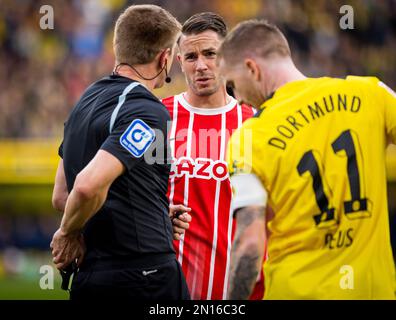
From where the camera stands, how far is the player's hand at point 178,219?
464 cm

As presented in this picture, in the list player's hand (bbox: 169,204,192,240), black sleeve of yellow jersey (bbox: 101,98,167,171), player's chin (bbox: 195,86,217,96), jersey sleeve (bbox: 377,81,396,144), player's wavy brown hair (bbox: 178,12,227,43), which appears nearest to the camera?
jersey sleeve (bbox: 377,81,396,144)

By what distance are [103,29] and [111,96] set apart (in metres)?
10.3

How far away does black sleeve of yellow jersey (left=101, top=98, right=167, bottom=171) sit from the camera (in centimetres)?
384

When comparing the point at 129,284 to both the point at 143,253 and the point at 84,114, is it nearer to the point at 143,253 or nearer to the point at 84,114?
the point at 143,253

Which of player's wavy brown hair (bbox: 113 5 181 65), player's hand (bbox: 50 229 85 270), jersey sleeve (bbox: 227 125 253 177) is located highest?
player's wavy brown hair (bbox: 113 5 181 65)

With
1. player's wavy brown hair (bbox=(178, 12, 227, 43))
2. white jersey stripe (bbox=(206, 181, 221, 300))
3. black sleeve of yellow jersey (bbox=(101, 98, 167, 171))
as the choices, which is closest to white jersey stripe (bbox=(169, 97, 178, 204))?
white jersey stripe (bbox=(206, 181, 221, 300))

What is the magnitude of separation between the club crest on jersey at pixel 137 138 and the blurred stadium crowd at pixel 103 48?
8773 mm

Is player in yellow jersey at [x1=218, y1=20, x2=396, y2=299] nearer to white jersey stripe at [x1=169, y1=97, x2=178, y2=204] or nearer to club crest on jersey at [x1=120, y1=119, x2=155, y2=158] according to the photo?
club crest on jersey at [x1=120, y1=119, x2=155, y2=158]

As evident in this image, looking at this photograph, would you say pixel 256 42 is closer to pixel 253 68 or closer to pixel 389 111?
pixel 253 68

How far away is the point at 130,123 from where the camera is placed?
3.90 meters

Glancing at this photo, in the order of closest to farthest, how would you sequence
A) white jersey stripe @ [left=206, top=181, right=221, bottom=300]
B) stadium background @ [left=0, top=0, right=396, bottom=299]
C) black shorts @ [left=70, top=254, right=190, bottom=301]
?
black shorts @ [left=70, top=254, right=190, bottom=301]
white jersey stripe @ [left=206, top=181, right=221, bottom=300]
stadium background @ [left=0, top=0, right=396, bottom=299]

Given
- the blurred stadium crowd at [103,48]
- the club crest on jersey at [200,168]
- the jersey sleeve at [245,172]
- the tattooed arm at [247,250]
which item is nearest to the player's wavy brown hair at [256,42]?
the jersey sleeve at [245,172]

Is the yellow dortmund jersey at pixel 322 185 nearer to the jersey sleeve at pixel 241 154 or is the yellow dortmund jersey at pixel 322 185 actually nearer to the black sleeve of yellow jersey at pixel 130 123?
the jersey sleeve at pixel 241 154

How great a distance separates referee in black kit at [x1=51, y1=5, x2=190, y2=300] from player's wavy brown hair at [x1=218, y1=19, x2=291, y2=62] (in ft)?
1.78
